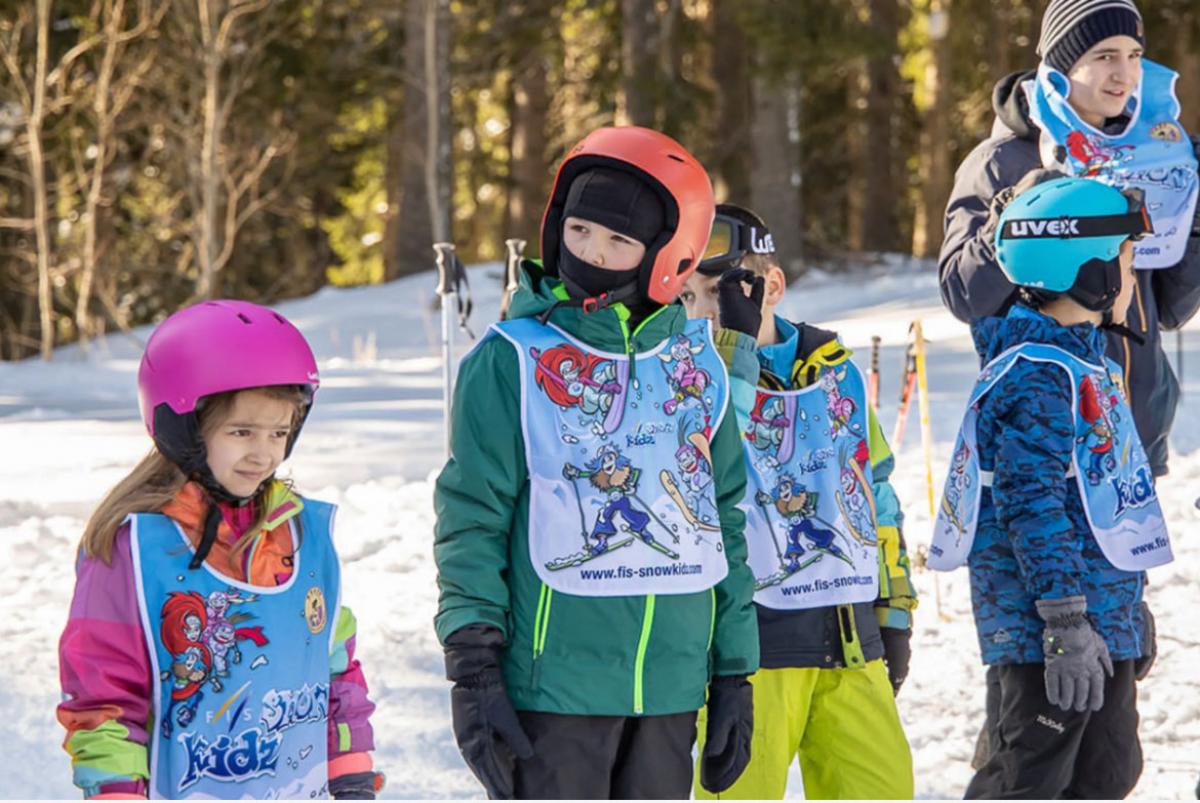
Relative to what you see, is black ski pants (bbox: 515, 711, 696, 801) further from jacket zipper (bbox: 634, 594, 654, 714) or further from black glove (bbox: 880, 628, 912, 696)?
black glove (bbox: 880, 628, 912, 696)

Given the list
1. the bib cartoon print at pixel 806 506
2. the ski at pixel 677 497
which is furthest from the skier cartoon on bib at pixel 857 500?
the ski at pixel 677 497

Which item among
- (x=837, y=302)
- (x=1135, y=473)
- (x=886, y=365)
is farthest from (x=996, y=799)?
(x=837, y=302)

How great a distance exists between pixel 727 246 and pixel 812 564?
0.82 m

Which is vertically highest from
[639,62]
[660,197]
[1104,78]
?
[639,62]

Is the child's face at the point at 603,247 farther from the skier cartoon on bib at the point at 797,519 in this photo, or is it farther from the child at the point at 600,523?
the skier cartoon on bib at the point at 797,519

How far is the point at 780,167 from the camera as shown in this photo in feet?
72.3

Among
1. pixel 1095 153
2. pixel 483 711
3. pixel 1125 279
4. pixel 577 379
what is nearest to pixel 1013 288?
pixel 1125 279

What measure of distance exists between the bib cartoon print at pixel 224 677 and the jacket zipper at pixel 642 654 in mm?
603

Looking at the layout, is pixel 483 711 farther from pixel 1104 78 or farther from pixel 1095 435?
pixel 1104 78

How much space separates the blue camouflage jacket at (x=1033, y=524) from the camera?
3.92m

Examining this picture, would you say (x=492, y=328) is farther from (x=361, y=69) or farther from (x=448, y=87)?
(x=361, y=69)

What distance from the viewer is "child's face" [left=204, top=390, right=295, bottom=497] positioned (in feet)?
10.4

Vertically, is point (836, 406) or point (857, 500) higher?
point (836, 406)

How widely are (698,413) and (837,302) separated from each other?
15848 mm
